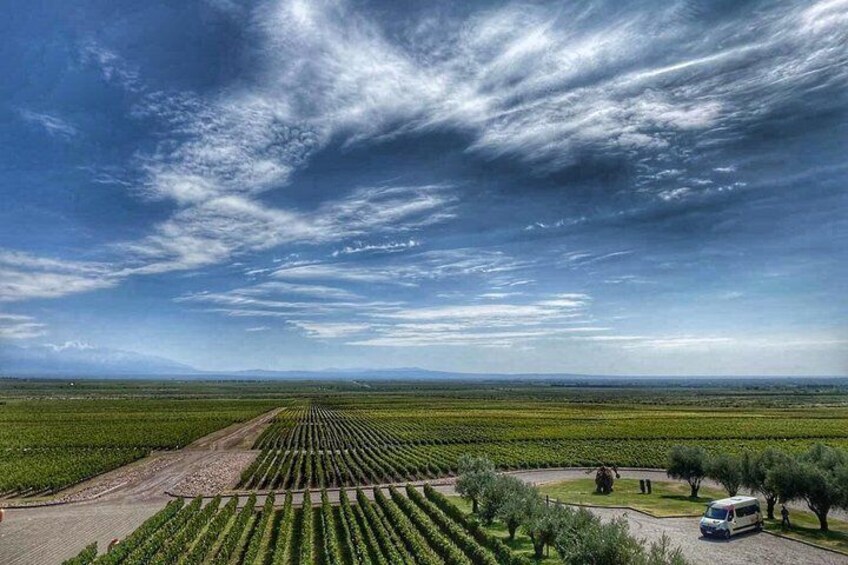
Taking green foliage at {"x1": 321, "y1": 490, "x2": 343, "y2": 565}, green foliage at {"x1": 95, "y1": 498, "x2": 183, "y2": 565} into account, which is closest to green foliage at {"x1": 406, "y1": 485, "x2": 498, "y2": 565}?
green foliage at {"x1": 321, "y1": 490, "x2": 343, "y2": 565}

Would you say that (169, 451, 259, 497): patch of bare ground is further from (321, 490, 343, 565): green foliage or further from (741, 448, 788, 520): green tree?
(741, 448, 788, 520): green tree

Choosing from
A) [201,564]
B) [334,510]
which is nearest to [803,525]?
[334,510]

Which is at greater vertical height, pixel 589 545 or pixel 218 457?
pixel 589 545

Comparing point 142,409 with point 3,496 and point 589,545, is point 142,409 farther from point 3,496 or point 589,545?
point 589,545

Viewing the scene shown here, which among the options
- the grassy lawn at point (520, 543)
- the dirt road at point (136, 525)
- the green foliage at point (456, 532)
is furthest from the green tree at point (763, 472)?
the green foliage at point (456, 532)

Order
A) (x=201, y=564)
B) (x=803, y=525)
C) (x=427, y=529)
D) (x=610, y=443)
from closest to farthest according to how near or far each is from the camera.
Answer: (x=201, y=564) < (x=427, y=529) < (x=803, y=525) < (x=610, y=443)

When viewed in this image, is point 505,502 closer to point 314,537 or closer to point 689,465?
point 314,537
